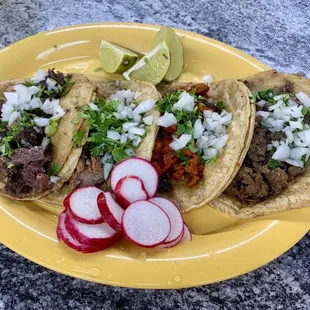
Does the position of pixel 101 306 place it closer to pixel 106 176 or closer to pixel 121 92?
pixel 106 176

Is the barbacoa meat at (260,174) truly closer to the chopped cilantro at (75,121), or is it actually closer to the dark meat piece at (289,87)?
the dark meat piece at (289,87)

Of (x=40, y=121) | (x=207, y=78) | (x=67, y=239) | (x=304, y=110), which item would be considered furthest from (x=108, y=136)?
(x=304, y=110)

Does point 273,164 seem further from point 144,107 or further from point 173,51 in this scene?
point 173,51

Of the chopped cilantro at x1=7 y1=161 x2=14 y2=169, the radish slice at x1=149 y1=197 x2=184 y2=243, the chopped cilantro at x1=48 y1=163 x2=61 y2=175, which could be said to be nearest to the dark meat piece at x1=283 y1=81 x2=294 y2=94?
the radish slice at x1=149 y1=197 x2=184 y2=243

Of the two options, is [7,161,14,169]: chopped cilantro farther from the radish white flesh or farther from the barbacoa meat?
the barbacoa meat

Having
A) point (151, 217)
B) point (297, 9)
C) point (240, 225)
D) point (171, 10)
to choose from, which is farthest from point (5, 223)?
point (297, 9)

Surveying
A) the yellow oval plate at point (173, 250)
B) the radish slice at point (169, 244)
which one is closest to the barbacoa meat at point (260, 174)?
the yellow oval plate at point (173, 250)
